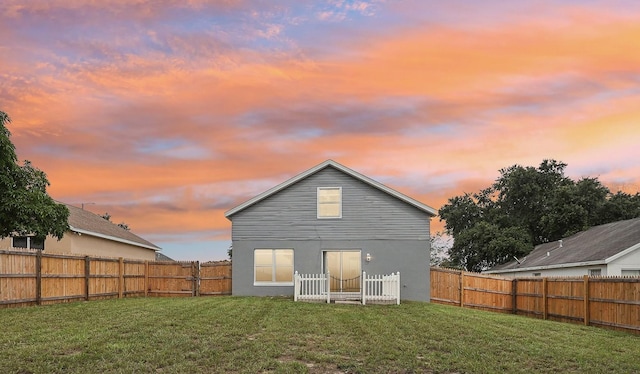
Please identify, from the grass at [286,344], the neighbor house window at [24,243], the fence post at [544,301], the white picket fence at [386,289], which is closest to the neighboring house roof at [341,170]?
the white picket fence at [386,289]

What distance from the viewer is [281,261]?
28.3 m

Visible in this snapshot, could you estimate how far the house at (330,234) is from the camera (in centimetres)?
2794

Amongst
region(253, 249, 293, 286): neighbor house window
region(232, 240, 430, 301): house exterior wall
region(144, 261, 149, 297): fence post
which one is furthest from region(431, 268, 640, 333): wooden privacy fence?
region(144, 261, 149, 297): fence post

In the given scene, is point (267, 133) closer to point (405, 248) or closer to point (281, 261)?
point (281, 261)

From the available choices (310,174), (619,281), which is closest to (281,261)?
(310,174)

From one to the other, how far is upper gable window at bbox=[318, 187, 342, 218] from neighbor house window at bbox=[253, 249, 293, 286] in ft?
7.58

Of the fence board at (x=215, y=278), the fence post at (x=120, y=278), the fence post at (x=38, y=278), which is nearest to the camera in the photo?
the fence post at (x=38, y=278)

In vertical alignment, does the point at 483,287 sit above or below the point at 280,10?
below

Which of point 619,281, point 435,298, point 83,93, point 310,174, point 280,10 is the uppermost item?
point 280,10

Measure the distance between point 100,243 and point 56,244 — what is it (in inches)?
143

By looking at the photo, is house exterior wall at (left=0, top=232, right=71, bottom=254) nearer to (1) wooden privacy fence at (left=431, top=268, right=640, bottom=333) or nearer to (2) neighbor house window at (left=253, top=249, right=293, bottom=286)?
(2) neighbor house window at (left=253, top=249, right=293, bottom=286)

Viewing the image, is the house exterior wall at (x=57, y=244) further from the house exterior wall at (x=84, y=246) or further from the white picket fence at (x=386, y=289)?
the white picket fence at (x=386, y=289)

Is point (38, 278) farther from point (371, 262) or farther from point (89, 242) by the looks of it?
point (371, 262)

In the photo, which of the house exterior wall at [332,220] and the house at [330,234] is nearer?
the house at [330,234]
